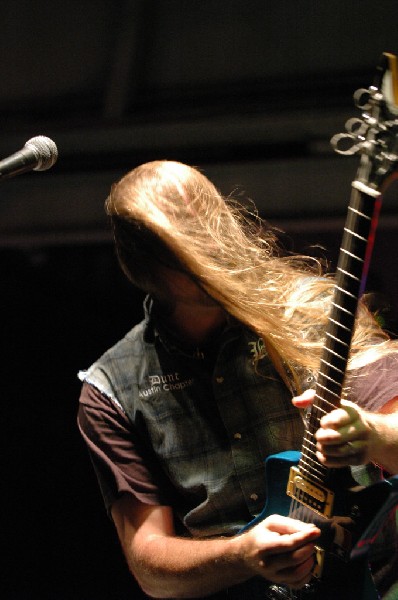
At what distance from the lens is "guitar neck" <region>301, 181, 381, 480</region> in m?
1.18

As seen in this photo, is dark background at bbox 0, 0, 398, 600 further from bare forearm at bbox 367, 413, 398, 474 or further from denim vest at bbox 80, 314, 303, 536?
bare forearm at bbox 367, 413, 398, 474

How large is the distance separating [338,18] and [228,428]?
1.44m

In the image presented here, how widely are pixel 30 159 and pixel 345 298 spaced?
540 millimetres

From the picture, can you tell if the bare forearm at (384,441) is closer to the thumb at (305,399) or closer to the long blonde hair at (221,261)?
the thumb at (305,399)

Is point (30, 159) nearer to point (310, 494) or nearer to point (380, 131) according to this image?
point (380, 131)

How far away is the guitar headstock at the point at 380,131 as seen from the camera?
45.2 inches

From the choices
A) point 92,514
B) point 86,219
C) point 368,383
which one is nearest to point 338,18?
point 86,219

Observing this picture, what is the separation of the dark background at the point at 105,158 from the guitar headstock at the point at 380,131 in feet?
3.23

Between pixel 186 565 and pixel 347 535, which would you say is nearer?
pixel 347 535

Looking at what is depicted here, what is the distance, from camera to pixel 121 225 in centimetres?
155

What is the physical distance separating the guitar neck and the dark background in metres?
0.91

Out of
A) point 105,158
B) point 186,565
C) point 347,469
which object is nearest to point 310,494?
point 347,469

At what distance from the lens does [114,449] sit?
166 cm

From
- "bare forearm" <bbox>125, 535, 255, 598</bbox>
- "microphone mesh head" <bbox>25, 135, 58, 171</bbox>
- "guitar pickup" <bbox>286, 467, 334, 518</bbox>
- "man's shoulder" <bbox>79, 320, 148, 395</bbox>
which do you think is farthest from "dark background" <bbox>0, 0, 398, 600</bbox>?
"microphone mesh head" <bbox>25, 135, 58, 171</bbox>
